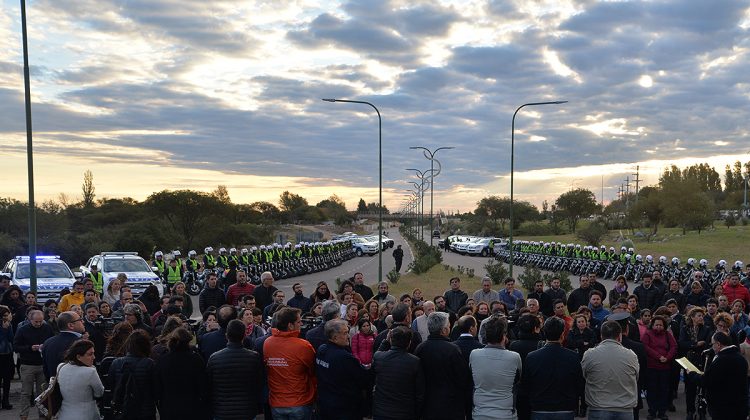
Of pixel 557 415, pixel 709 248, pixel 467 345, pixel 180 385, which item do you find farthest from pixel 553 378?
pixel 709 248

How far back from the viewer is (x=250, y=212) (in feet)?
323

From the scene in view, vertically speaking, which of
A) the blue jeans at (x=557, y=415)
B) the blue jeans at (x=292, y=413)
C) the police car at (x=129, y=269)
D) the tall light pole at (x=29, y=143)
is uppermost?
the tall light pole at (x=29, y=143)

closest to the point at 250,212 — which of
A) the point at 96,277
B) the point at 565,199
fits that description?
the point at 565,199

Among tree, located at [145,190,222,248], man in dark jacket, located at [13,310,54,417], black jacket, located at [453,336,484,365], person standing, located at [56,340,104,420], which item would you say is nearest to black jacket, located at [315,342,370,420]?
black jacket, located at [453,336,484,365]

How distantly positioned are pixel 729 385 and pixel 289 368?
451 cm

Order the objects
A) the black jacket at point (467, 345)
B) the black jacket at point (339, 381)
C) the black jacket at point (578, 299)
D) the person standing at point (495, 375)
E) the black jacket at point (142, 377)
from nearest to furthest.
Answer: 1. the person standing at point (495, 375)
2. the black jacket at point (339, 381)
3. the black jacket at point (142, 377)
4. the black jacket at point (467, 345)
5. the black jacket at point (578, 299)

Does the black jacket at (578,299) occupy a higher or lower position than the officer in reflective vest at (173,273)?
higher

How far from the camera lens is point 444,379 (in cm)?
630

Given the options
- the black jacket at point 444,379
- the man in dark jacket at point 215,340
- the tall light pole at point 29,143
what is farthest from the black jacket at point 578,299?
the tall light pole at point 29,143

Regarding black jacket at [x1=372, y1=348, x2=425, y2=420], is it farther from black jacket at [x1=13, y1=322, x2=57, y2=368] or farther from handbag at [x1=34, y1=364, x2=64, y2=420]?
black jacket at [x1=13, y1=322, x2=57, y2=368]

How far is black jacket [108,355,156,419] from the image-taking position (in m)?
6.46

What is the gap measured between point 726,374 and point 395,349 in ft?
11.6

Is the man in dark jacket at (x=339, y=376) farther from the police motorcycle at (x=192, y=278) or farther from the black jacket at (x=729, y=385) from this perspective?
the police motorcycle at (x=192, y=278)

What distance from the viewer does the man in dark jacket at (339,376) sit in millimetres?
6352
